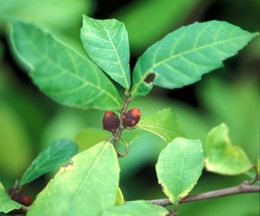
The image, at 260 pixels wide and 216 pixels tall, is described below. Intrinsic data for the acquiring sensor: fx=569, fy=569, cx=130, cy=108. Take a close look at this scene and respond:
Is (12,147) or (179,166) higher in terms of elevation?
(179,166)

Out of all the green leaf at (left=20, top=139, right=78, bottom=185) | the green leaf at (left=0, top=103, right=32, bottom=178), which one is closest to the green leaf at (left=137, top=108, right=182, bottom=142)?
the green leaf at (left=20, top=139, right=78, bottom=185)

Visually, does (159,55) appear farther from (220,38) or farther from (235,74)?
(235,74)

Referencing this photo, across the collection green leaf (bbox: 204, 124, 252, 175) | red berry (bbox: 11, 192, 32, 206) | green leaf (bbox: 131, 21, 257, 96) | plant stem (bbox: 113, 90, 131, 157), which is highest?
green leaf (bbox: 131, 21, 257, 96)

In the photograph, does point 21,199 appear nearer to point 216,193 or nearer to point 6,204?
point 6,204

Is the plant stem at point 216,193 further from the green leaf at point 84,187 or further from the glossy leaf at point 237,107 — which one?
the glossy leaf at point 237,107

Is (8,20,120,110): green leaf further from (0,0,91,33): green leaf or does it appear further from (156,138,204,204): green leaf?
(0,0,91,33): green leaf

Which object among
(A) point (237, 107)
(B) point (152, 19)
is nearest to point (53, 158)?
(A) point (237, 107)
